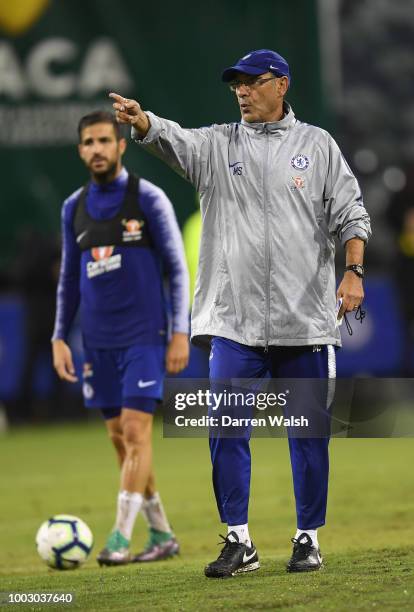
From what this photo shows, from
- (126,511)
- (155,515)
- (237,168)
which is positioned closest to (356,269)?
(237,168)

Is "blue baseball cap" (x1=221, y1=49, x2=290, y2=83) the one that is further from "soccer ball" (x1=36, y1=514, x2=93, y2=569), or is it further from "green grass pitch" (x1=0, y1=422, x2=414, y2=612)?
"soccer ball" (x1=36, y1=514, x2=93, y2=569)

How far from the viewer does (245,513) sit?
667 cm

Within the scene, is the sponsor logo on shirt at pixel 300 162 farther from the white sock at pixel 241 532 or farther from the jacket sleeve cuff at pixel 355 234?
the white sock at pixel 241 532

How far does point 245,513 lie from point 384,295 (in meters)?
10.6

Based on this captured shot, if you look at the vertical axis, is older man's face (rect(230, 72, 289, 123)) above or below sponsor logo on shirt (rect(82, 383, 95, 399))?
above

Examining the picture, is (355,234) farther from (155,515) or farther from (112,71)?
(112,71)

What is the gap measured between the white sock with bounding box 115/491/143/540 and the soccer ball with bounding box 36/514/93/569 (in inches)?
8.6

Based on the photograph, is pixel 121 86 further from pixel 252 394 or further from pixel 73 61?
pixel 252 394

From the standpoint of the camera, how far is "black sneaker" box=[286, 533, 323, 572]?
666cm

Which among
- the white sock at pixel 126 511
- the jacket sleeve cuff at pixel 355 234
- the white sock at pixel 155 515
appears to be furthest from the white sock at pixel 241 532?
the white sock at pixel 155 515

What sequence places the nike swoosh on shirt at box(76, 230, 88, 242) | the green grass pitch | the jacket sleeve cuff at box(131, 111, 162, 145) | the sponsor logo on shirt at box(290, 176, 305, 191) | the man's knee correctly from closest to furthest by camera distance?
the green grass pitch, the jacket sleeve cuff at box(131, 111, 162, 145), the sponsor logo on shirt at box(290, 176, 305, 191), the man's knee, the nike swoosh on shirt at box(76, 230, 88, 242)

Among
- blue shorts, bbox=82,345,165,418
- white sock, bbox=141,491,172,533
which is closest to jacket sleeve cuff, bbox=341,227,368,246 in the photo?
blue shorts, bbox=82,345,165,418

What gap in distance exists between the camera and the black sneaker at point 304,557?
666cm

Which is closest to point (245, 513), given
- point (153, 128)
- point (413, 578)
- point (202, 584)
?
point (202, 584)
